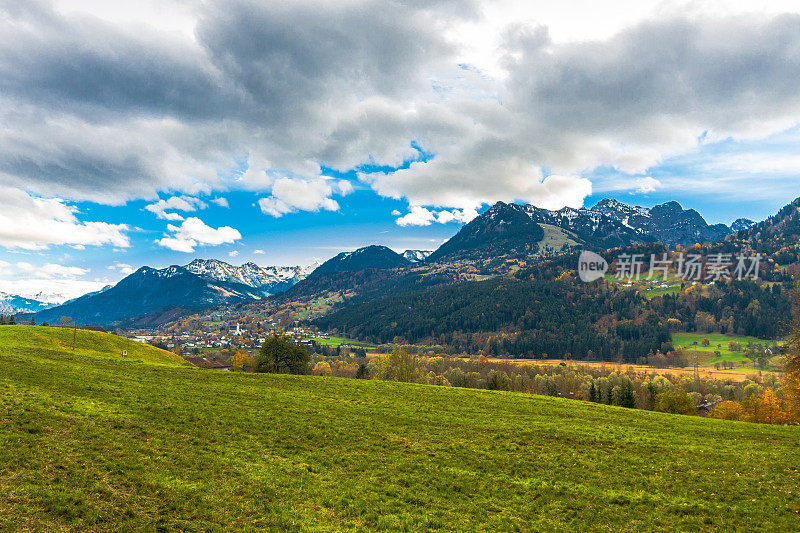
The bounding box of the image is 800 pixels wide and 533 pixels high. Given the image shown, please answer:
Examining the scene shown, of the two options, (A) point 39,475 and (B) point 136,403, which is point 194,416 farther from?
(A) point 39,475

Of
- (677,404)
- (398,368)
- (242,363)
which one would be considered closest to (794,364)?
(677,404)

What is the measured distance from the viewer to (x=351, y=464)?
22.9 meters

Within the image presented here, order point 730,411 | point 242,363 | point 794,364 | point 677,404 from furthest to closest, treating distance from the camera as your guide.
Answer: point 242,363 → point 730,411 → point 677,404 → point 794,364

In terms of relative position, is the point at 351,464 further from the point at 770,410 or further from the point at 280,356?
the point at 770,410

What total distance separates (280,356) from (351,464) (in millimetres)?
65012

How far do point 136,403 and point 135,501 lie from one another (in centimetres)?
1732

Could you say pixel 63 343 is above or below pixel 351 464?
above

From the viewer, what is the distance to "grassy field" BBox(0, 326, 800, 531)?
16.2 metres

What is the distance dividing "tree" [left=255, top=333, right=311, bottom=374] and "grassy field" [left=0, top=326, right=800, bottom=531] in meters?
44.0

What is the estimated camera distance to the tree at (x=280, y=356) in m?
82.4

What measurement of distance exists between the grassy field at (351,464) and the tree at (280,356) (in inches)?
1734

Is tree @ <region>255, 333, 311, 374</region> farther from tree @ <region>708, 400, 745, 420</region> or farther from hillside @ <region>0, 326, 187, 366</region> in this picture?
tree @ <region>708, 400, 745, 420</region>

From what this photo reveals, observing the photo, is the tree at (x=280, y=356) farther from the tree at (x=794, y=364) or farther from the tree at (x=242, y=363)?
the tree at (x=794, y=364)

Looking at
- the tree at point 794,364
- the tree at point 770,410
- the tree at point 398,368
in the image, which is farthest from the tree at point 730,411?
the tree at point 398,368
